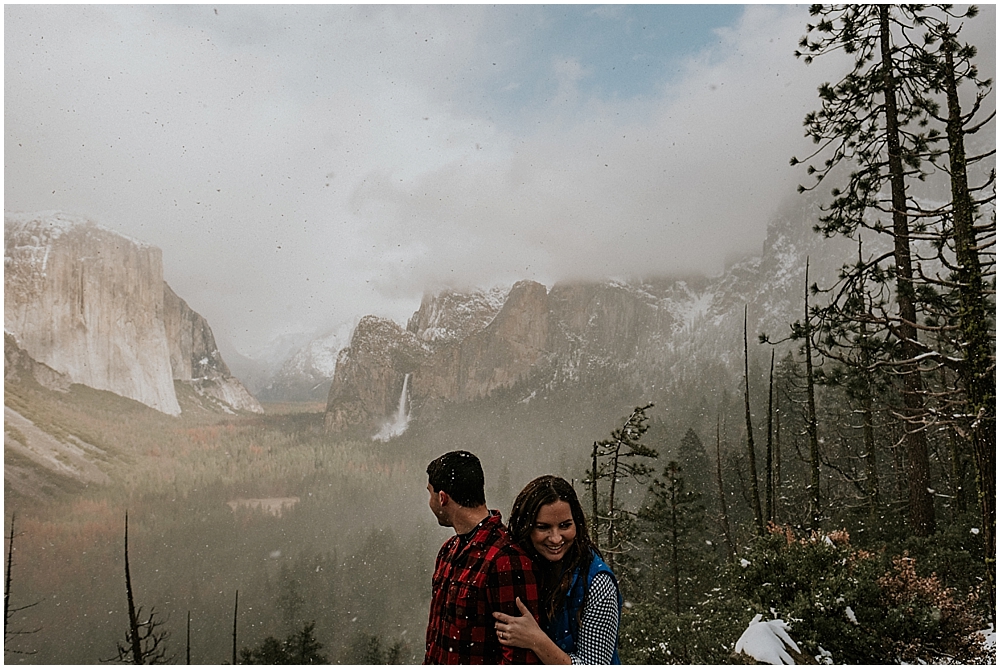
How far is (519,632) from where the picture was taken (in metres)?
1.70

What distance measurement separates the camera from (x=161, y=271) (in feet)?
32.0

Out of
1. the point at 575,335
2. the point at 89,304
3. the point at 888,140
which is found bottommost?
the point at 575,335

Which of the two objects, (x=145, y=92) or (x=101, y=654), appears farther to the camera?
(x=101, y=654)

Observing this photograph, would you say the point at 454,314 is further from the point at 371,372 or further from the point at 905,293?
the point at 905,293


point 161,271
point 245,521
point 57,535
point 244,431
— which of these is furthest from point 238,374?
point 57,535

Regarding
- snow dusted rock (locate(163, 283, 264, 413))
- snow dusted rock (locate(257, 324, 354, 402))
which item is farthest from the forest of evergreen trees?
snow dusted rock (locate(257, 324, 354, 402))

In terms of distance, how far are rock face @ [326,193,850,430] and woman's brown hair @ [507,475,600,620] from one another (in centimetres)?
812

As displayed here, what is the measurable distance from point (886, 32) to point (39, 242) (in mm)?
11838

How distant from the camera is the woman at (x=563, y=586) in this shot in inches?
68.6

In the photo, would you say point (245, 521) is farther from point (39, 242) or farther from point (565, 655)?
point (565, 655)

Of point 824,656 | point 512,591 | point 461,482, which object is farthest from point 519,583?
point 824,656

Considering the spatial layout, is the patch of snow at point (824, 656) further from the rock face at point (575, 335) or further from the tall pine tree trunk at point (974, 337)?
the rock face at point (575, 335)

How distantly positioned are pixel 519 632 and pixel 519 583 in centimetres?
14

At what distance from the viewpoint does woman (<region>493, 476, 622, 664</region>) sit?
1.74 meters
